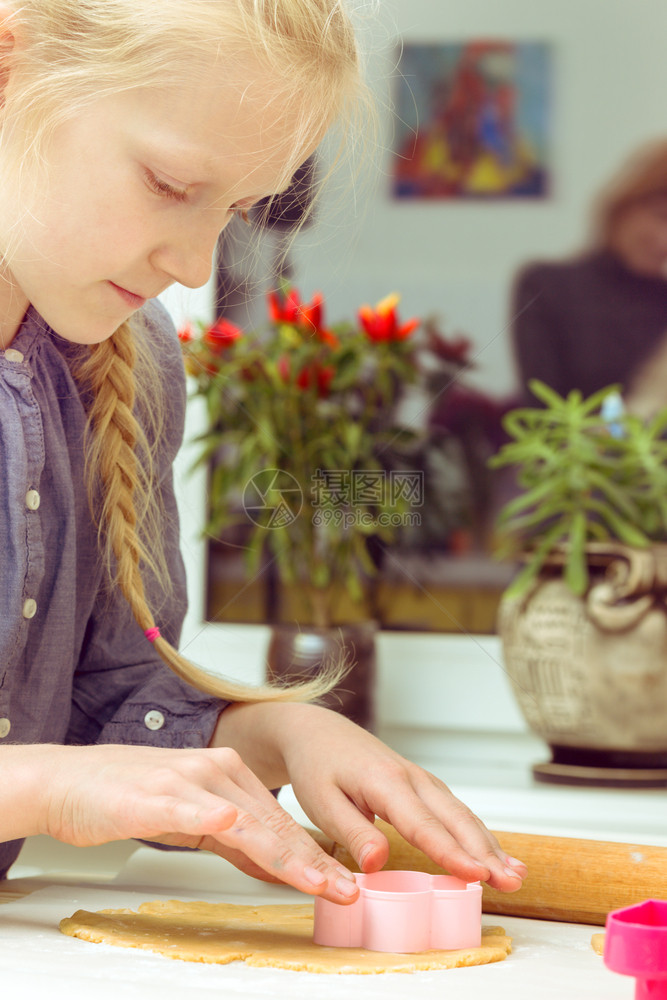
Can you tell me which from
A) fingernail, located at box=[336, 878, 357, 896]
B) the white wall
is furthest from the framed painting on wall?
fingernail, located at box=[336, 878, 357, 896]

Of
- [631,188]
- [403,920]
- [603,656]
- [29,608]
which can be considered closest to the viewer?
[403,920]

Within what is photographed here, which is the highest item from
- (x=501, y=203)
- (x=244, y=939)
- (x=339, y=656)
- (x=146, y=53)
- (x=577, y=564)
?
(x=501, y=203)

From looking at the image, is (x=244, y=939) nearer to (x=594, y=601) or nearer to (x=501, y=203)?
(x=594, y=601)

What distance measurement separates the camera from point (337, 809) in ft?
2.00

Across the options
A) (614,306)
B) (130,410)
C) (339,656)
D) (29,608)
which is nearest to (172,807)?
(29,608)

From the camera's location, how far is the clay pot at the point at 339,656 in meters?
1.18

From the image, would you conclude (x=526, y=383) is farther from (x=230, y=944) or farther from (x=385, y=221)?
(x=230, y=944)

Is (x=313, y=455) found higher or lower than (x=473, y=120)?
lower

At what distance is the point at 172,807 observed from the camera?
0.50 metres

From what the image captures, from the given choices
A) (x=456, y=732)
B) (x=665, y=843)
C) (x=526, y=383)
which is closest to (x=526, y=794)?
(x=456, y=732)

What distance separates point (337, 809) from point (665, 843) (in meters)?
0.31

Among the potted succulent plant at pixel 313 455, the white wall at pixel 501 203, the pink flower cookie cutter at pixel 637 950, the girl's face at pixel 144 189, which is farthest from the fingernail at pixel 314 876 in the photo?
the white wall at pixel 501 203

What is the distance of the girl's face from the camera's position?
1.85ft

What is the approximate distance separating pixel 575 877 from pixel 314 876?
0.58ft
